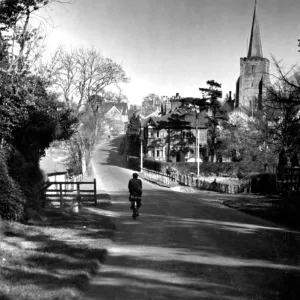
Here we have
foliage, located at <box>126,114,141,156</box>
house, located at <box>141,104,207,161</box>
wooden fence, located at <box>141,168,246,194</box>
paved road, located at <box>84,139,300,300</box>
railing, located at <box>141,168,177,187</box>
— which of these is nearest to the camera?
paved road, located at <box>84,139,300,300</box>

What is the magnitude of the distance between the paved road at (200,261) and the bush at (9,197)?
358 centimetres

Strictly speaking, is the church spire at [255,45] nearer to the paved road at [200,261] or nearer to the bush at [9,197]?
the paved road at [200,261]

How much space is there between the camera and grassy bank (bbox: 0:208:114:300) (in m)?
6.27

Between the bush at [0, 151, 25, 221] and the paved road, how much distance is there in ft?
11.7

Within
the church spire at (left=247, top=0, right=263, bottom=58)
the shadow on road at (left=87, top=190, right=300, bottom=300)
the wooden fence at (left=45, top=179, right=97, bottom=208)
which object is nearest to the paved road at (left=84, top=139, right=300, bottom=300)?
the shadow on road at (left=87, top=190, right=300, bottom=300)

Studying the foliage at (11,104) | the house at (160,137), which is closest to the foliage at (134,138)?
the house at (160,137)

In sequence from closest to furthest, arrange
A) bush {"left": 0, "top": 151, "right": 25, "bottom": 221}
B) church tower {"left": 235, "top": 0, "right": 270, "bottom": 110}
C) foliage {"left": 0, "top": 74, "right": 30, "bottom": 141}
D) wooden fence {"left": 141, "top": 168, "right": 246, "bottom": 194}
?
1. bush {"left": 0, "top": 151, "right": 25, "bottom": 221}
2. foliage {"left": 0, "top": 74, "right": 30, "bottom": 141}
3. wooden fence {"left": 141, "top": 168, "right": 246, "bottom": 194}
4. church tower {"left": 235, "top": 0, "right": 270, "bottom": 110}

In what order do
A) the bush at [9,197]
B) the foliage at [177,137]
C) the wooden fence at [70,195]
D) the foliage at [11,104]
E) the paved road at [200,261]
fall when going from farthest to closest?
1. the foliage at [177,137]
2. the wooden fence at [70,195]
3. the foliage at [11,104]
4. the bush at [9,197]
5. the paved road at [200,261]

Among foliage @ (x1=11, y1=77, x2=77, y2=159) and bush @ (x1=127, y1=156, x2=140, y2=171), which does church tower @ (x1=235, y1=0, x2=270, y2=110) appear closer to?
bush @ (x1=127, y1=156, x2=140, y2=171)

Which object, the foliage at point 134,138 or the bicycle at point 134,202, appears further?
the foliage at point 134,138

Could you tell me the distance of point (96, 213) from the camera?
1542 cm

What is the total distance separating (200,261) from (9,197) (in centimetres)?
696

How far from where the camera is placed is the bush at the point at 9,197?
11.2 metres

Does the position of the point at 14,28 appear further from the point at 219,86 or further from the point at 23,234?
the point at 219,86
